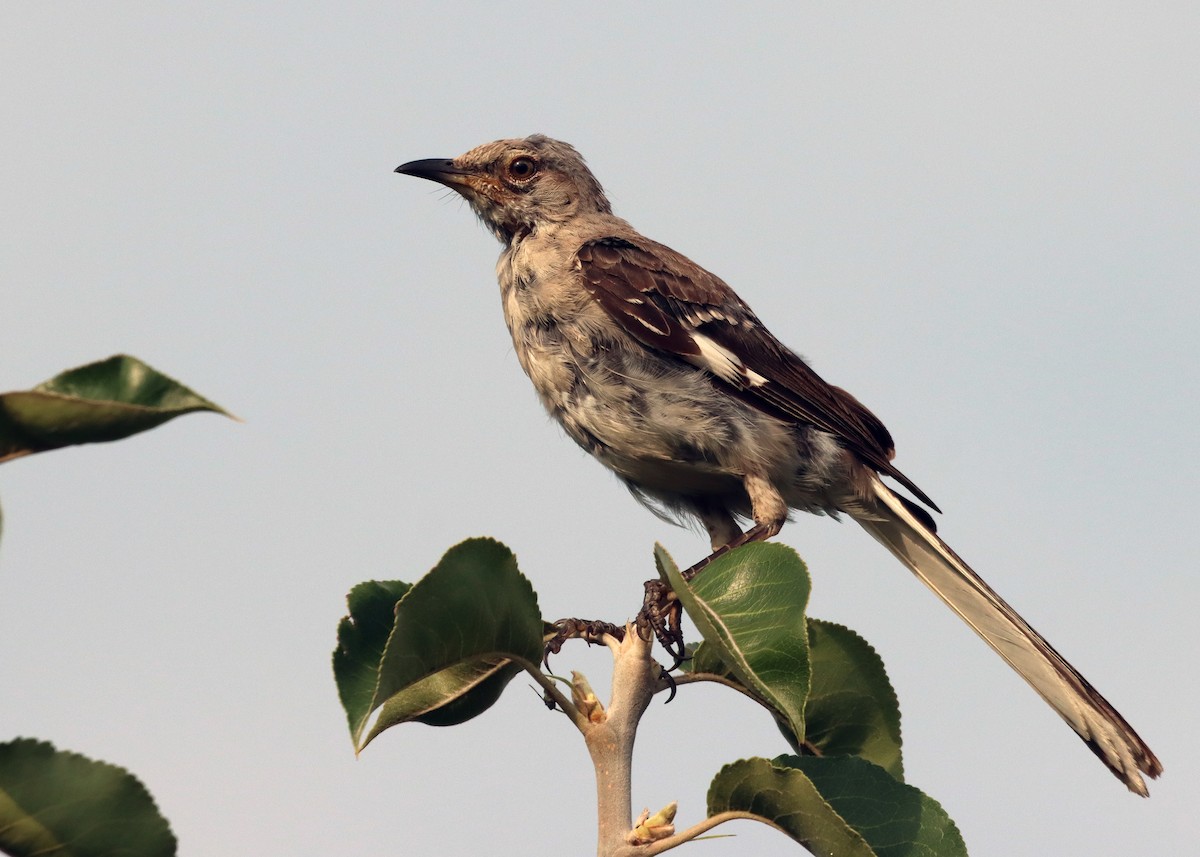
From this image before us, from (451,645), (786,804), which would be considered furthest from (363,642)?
(786,804)

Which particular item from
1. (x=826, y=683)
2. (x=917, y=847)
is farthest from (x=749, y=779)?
(x=826, y=683)

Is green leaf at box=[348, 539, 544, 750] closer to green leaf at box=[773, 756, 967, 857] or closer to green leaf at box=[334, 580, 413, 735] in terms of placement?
green leaf at box=[334, 580, 413, 735]

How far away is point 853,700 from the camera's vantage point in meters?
3.78

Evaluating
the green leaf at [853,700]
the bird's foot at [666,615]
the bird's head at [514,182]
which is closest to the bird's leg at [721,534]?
the bird's foot at [666,615]

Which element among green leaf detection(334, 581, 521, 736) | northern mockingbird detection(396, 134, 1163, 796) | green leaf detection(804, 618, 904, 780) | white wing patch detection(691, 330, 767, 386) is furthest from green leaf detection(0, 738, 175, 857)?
white wing patch detection(691, 330, 767, 386)

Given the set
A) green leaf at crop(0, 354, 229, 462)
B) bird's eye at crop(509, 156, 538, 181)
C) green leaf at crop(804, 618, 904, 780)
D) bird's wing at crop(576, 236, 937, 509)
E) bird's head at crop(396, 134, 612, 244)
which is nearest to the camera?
green leaf at crop(0, 354, 229, 462)

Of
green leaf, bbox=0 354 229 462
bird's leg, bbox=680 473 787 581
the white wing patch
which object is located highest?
the white wing patch

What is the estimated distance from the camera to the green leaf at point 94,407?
184cm

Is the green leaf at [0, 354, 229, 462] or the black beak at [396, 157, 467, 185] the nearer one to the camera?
the green leaf at [0, 354, 229, 462]

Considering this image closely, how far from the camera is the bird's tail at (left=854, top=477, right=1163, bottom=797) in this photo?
5242mm

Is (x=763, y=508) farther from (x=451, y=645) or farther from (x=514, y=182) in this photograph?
(x=451, y=645)

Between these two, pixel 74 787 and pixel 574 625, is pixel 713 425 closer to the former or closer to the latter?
pixel 574 625

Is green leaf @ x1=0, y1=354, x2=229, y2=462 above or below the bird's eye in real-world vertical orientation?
below

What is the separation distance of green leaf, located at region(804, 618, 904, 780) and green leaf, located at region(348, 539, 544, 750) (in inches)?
38.0
